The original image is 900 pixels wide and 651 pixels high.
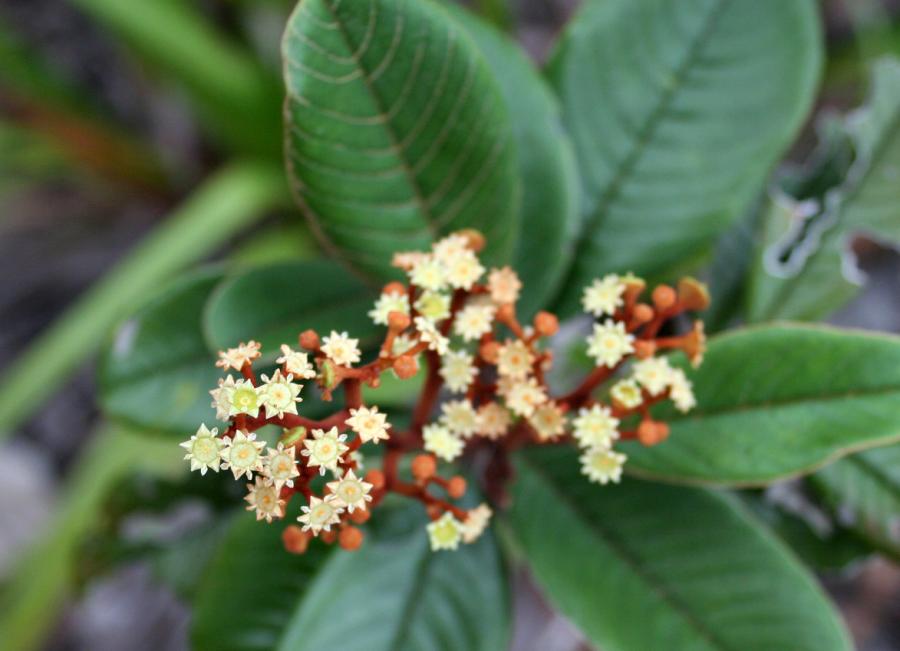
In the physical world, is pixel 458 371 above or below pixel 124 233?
below

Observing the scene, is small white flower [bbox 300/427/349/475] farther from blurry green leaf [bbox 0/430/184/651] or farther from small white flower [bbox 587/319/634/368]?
blurry green leaf [bbox 0/430/184/651]

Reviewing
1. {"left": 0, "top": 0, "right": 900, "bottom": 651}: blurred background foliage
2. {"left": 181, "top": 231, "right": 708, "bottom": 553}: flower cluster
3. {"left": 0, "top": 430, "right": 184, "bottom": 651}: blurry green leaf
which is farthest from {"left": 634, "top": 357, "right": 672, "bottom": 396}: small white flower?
{"left": 0, "top": 430, "right": 184, "bottom": 651}: blurry green leaf

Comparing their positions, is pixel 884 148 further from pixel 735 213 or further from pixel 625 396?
pixel 625 396

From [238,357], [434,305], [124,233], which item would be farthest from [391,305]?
[124,233]

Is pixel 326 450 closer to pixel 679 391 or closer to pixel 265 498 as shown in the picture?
pixel 265 498

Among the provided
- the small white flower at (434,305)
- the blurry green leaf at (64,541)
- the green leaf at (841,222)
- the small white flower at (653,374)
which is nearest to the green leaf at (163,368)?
the small white flower at (434,305)

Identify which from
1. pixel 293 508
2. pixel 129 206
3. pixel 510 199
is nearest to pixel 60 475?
pixel 129 206
